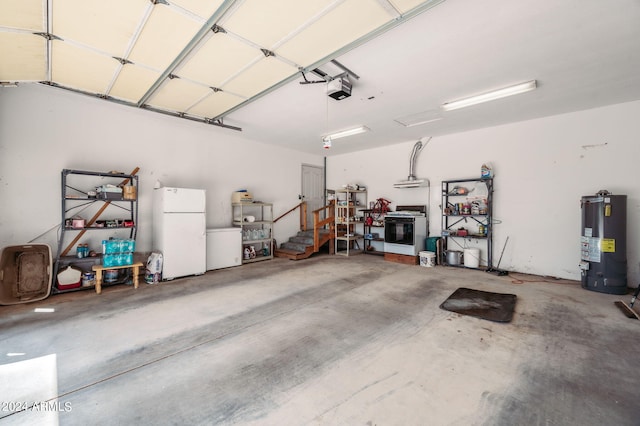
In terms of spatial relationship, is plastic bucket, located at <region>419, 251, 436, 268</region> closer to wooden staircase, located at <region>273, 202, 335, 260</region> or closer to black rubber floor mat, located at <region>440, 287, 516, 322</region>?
black rubber floor mat, located at <region>440, 287, 516, 322</region>

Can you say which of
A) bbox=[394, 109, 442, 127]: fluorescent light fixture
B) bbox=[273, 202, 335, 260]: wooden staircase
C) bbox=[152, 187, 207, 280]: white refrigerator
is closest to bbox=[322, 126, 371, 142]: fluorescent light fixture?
bbox=[394, 109, 442, 127]: fluorescent light fixture

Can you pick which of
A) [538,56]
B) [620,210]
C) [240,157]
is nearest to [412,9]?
[538,56]

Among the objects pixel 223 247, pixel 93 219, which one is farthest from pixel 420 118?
pixel 93 219

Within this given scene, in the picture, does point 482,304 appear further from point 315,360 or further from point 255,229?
point 255,229

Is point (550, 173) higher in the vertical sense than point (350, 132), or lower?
lower

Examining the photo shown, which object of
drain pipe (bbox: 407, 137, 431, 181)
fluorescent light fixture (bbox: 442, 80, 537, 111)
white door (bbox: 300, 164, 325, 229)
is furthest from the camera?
white door (bbox: 300, 164, 325, 229)

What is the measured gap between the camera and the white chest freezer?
545 centimetres

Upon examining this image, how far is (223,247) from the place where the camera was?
5637 millimetres

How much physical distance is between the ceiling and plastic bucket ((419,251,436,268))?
10.7 feet

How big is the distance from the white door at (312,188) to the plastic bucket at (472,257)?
4.66 m

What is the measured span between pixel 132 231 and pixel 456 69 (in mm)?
5987

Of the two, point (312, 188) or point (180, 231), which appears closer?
point (180, 231)

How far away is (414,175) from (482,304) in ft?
13.6

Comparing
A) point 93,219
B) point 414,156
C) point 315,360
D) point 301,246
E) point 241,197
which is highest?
point 414,156
